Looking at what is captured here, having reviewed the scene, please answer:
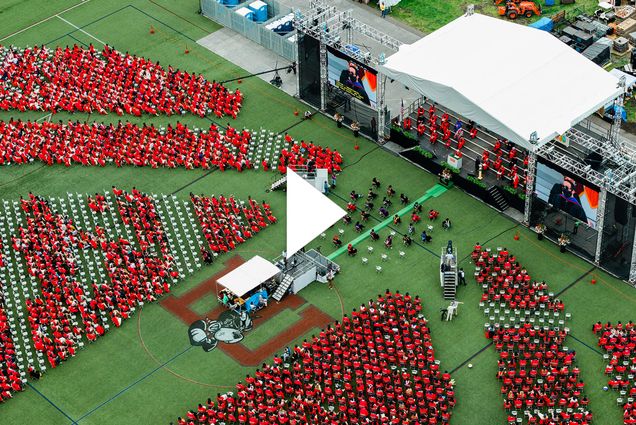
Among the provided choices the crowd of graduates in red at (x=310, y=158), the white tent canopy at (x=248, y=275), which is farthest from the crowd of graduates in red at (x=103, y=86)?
the white tent canopy at (x=248, y=275)

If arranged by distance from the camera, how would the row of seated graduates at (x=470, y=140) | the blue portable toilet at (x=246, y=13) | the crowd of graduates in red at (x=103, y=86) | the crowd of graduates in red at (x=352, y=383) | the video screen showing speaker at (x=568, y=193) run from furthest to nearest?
the blue portable toilet at (x=246, y=13) → the crowd of graduates in red at (x=103, y=86) → the row of seated graduates at (x=470, y=140) → the video screen showing speaker at (x=568, y=193) → the crowd of graduates in red at (x=352, y=383)

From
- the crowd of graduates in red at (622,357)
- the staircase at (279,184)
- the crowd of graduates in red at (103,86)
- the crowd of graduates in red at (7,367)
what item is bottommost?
the crowd of graduates in red at (7,367)

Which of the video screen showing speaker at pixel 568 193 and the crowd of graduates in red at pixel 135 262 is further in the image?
the crowd of graduates in red at pixel 135 262

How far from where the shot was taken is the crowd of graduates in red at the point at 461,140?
112000 millimetres

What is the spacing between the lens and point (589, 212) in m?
104

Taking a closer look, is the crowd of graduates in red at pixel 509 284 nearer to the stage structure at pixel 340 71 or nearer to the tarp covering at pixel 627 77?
the stage structure at pixel 340 71

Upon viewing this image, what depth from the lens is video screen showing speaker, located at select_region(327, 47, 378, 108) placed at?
386ft

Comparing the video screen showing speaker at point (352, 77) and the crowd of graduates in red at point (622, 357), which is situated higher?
the video screen showing speaker at point (352, 77)

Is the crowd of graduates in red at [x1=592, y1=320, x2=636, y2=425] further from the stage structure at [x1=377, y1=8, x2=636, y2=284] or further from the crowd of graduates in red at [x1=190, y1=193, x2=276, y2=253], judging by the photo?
the crowd of graduates in red at [x1=190, y1=193, x2=276, y2=253]

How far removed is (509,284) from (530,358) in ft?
27.0

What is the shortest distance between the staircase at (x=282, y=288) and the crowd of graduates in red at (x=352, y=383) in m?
5.62

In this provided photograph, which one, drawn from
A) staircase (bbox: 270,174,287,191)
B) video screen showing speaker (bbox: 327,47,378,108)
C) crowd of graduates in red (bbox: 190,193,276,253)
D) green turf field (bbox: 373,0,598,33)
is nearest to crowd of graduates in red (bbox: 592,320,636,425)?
crowd of graduates in red (bbox: 190,193,276,253)

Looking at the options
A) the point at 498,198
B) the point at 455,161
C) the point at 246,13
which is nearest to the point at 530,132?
the point at 498,198

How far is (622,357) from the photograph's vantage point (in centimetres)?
9644
